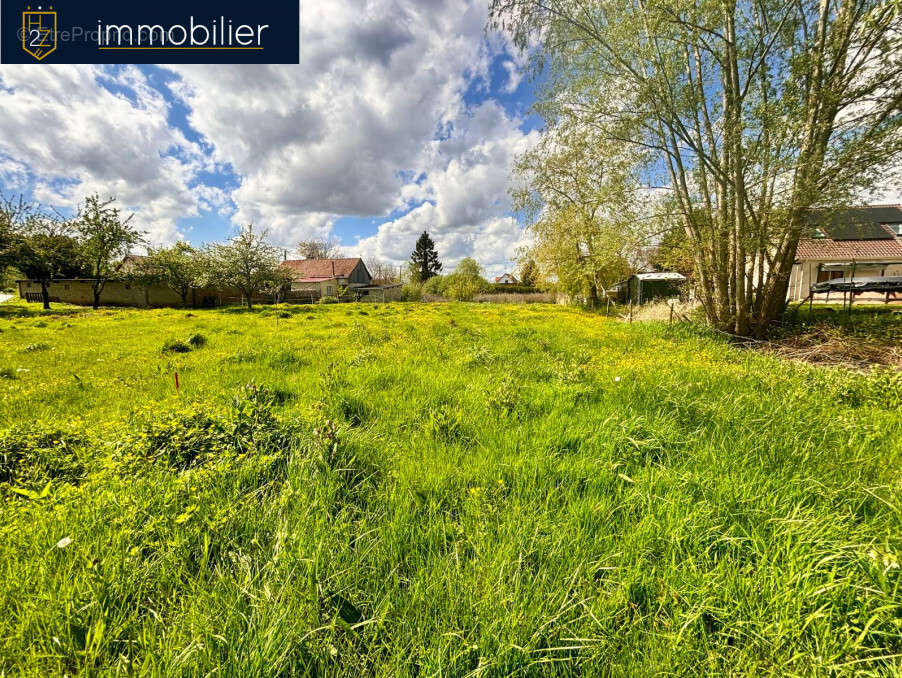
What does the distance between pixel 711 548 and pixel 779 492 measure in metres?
0.79

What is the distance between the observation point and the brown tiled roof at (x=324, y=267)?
49438 millimetres

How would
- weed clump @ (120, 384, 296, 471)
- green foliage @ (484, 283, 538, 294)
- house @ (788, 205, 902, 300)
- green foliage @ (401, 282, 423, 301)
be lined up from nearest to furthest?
1. weed clump @ (120, 384, 296, 471)
2. house @ (788, 205, 902, 300)
3. green foliage @ (401, 282, 423, 301)
4. green foliage @ (484, 283, 538, 294)

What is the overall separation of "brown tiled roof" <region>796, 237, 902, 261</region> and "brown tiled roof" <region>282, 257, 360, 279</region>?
168ft

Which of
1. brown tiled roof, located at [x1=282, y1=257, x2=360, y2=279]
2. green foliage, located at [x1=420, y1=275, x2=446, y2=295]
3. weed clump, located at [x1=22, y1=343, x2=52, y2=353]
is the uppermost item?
brown tiled roof, located at [x1=282, y1=257, x2=360, y2=279]

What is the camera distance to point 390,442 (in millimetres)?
2941

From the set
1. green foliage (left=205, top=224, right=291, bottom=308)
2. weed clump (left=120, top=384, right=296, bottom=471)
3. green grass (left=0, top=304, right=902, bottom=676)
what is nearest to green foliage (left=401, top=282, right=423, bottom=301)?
green foliage (left=205, top=224, right=291, bottom=308)

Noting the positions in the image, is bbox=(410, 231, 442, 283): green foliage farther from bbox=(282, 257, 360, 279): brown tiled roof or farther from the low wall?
the low wall

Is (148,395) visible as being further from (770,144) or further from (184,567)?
(770,144)

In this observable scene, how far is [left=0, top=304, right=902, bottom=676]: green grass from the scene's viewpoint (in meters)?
1.26

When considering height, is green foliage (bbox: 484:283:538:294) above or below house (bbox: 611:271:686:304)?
above

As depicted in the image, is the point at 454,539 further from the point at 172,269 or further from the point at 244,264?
the point at 172,269

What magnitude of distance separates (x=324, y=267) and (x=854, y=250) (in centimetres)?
5887

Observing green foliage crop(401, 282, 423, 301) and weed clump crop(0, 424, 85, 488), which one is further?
green foliage crop(401, 282, 423, 301)

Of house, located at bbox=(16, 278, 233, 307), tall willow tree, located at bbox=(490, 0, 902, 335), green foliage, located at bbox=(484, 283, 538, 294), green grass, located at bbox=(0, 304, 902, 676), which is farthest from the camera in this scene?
green foliage, located at bbox=(484, 283, 538, 294)
